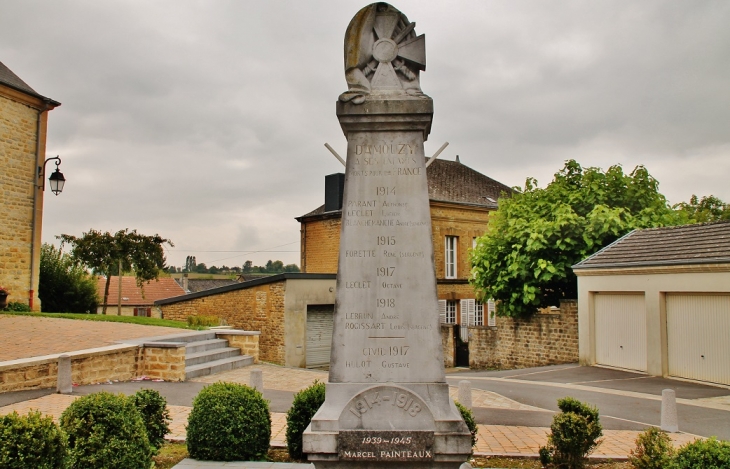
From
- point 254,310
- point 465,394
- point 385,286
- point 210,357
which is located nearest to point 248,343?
point 210,357

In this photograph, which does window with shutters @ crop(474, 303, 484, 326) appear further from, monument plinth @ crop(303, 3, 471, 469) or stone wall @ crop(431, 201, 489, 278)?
monument plinth @ crop(303, 3, 471, 469)

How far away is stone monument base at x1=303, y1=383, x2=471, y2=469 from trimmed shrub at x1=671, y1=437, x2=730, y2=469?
5.50 ft

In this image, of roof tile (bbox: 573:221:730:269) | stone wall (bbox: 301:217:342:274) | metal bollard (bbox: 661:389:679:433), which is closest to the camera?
metal bollard (bbox: 661:389:679:433)

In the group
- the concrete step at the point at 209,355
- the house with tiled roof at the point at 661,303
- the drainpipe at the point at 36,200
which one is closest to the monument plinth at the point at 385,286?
the concrete step at the point at 209,355

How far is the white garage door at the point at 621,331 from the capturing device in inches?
602

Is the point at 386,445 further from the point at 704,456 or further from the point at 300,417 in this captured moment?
the point at 704,456

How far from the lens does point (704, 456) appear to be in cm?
462

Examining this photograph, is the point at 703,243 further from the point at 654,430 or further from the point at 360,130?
the point at 360,130

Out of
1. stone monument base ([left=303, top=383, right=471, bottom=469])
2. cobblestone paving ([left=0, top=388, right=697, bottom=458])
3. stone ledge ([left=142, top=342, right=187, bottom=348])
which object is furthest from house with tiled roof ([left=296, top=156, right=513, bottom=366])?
stone monument base ([left=303, top=383, right=471, bottom=469])

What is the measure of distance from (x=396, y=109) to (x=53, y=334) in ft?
41.1

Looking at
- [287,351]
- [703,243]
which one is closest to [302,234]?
[287,351]

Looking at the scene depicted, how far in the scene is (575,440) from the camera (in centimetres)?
639

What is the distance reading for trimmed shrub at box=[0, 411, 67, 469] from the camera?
4473 millimetres

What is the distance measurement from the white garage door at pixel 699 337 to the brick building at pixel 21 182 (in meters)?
20.4
